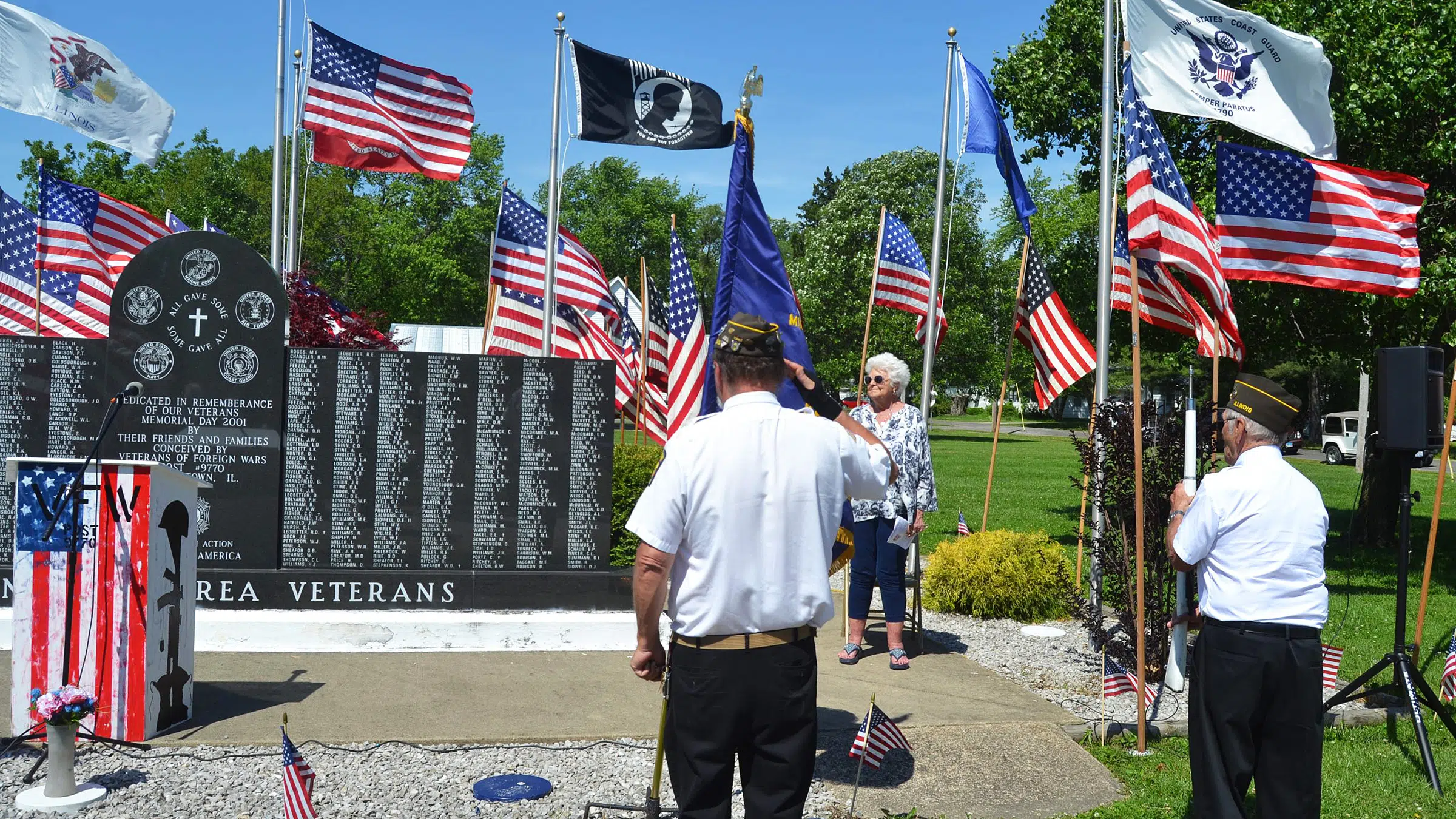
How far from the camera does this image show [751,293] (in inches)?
198

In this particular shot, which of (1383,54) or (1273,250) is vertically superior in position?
(1383,54)

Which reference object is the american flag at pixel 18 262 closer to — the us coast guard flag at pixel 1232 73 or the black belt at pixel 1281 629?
Answer: the us coast guard flag at pixel 1232 73

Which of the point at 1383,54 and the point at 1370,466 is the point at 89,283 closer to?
the point at 1383,54

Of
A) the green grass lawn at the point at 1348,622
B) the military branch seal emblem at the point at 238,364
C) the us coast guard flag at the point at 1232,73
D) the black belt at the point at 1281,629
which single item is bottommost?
the green grass lawn at the point at 1348,622

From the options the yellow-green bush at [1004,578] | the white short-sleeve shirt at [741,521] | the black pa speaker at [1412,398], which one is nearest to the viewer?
the white short-sleeve shirt at [741,521]

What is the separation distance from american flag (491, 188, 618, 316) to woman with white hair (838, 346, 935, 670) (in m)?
6.25

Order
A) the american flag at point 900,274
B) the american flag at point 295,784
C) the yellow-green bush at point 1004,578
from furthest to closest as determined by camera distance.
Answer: the american flag at point 900,274 → the yellow-green bush at point 1004,578 → the american flag at point 295,784

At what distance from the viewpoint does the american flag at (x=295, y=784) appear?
382cm

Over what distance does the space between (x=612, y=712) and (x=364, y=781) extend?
1.50m

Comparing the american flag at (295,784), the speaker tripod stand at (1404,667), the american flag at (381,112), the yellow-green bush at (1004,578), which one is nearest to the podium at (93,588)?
the american flag at (295,784)

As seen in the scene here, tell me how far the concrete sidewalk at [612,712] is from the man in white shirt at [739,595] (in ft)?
5.61

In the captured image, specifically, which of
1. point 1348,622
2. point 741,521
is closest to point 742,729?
point 741,521

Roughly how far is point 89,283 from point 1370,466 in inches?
634

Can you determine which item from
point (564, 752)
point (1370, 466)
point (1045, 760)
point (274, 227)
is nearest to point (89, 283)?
point (274, 227)
